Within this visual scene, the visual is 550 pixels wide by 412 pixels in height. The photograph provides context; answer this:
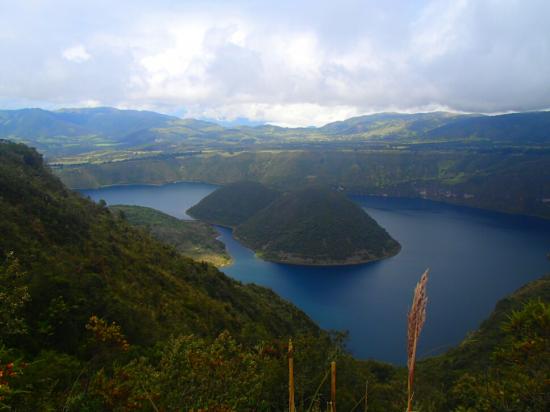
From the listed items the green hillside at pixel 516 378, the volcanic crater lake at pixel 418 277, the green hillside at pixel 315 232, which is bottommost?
the volcanic crater lake at pixel 418 277

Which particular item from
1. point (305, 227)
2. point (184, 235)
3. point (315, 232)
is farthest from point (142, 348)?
point (305, 227)

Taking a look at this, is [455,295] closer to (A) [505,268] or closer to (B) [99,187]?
(A) [505,268]

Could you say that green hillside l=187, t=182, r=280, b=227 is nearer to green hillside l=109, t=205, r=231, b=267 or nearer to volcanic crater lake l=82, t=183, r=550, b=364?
volcanic crater lake l=82, t=183, r=550, b=364

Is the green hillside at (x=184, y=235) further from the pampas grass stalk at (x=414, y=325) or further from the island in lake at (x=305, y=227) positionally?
the pampas grass stalk at (x=414, y=325)

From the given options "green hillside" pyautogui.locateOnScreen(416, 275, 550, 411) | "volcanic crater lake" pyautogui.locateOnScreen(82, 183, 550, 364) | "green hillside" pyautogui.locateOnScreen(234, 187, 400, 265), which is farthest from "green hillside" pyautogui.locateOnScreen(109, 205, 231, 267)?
"green hillside" pyautogui.locateOnScreen(416, 275, 550, 411)

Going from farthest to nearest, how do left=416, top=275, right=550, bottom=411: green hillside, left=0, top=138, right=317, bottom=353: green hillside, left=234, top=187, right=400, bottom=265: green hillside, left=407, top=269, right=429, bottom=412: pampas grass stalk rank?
left=234, top=187, right=400, bottom=265: green hillside
left=0, top=138, right=317, bottom=353: green hillside
left=416, top=275, right=550, bottom=411: green hillside
left=407, top=269, right=429, bottom=412: pampas grass stalk

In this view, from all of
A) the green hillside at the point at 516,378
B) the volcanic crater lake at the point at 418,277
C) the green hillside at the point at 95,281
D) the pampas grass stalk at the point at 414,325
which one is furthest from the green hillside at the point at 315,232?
the pampas grass stalk at the point at 414,325

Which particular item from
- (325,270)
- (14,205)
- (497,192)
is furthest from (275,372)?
(497,192)
